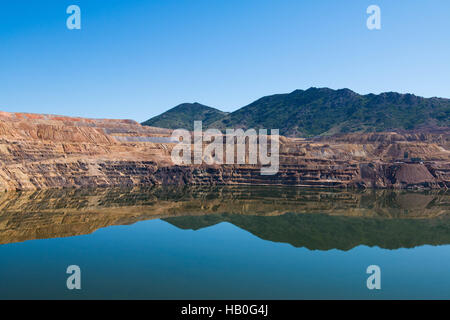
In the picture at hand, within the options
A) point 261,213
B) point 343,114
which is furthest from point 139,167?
point 343,114

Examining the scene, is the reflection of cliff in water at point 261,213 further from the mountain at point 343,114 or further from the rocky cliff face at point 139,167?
the mountain at point 343,114

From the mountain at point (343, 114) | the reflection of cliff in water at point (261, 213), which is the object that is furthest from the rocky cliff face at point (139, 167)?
the mountain at point (343, 114)

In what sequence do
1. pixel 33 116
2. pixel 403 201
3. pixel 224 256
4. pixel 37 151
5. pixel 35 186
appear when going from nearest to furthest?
pixel 224 256 → pixel 403 201 → pixel 35 186 → pixel 37 151 → pixel 33 116

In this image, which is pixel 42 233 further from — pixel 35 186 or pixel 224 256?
pixel 35 186

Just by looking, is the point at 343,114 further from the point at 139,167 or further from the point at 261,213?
the point at 261,213

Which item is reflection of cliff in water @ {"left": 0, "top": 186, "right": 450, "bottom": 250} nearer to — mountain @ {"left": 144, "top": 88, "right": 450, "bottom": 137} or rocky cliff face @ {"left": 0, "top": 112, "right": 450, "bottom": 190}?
rocky cliff face @ {"left": 0, "top": 112, "right": 450, "bottom": 190}

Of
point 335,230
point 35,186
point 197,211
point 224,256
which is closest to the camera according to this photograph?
point 224,256
